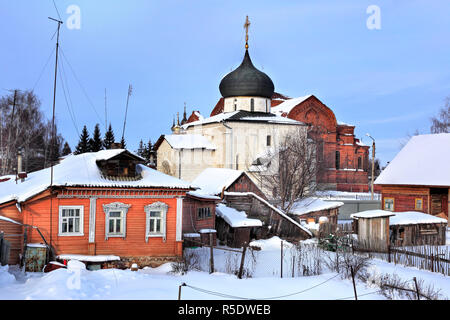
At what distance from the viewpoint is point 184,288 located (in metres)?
11.9

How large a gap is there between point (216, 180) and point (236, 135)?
1477 cm

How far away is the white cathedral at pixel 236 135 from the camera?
143 feet

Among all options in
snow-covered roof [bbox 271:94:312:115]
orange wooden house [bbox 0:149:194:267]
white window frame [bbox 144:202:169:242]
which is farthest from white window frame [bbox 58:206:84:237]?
snow-covered roof [bbox 271:94:312:115]

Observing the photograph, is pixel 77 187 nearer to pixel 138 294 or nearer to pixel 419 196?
pixel 138 294

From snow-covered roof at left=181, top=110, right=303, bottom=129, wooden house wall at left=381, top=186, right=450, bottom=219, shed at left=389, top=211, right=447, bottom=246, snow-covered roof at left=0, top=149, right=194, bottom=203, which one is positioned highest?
snow-covered roof at left=181, top=110, right=303, bottom=129

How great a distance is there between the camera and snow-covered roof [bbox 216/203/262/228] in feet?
74.5

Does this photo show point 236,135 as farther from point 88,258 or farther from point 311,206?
point 88,258

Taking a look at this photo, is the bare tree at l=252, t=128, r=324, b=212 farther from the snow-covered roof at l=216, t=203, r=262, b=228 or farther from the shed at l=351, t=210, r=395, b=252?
the shed at l=351, t=210, r=395, b=252

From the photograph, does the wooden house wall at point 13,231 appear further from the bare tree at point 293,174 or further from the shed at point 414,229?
the bare tree at point 293,174

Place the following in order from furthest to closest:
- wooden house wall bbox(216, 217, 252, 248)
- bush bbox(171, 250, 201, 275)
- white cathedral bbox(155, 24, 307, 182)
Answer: white cathedral bbox(155, 24, 307, 182)
wooden house wall bbox(216, 217, 252, 248)
bush bbox(171, 250, 201, 275)

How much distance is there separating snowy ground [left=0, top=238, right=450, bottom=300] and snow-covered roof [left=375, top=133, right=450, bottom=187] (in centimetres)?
1542

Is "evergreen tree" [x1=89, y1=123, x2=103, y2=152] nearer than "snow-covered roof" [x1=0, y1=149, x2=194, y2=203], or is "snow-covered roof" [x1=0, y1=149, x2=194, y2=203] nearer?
"snow-covered roof" [x1=0, y1=149, x2=194, y2=203]

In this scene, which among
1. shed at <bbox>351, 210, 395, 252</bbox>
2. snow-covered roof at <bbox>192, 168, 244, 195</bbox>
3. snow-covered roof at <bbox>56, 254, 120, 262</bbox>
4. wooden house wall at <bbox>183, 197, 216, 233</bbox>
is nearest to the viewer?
snow-covered roof at <bbox>56, 254, 120, 262</bbox>
